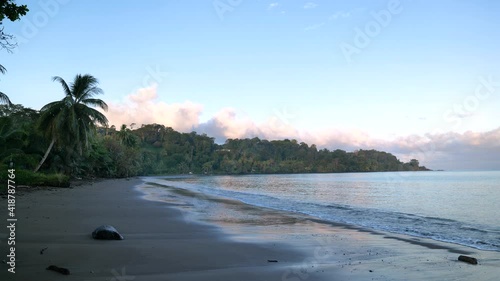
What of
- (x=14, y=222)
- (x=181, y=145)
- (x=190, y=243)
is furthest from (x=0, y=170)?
(x=181, y=145)

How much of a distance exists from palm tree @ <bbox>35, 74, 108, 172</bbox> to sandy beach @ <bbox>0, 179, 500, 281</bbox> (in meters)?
20.4

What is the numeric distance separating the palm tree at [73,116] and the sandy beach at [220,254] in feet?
67.0

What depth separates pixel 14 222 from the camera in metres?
9.55

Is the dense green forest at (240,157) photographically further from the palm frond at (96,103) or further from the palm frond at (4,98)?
the palm frond at (4,98)

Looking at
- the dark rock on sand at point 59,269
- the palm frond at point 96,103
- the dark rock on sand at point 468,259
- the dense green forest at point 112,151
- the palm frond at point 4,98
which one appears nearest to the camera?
the dark rock on sand at point 59,269

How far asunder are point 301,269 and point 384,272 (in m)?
1.65

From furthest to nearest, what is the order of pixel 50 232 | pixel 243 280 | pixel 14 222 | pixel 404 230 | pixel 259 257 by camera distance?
pixel 404 230 < pixel 14 222 < pixel 50 232 < pixel 259 257 < pixel 243 280

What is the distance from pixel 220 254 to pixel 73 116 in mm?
28065

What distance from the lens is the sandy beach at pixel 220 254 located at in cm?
598

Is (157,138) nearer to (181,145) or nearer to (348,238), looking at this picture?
(181,145)

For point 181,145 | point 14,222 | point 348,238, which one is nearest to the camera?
point 14,222

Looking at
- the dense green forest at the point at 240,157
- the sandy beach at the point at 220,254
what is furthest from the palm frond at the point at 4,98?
the dense green forest at the point at 240,157

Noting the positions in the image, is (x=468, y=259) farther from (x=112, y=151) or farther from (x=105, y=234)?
(x=112, y=151)

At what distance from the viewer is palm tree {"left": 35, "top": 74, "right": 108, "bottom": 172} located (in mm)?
30922
